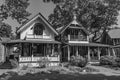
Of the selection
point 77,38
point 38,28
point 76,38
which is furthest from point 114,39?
point 38,28

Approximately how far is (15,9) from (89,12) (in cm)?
2477

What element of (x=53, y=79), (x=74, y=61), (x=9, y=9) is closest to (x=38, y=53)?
(x=74, y=61)

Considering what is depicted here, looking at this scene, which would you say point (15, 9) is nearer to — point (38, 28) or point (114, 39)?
point (38, 28)

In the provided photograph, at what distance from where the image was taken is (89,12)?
39750mm

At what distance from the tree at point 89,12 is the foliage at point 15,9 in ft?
56.8

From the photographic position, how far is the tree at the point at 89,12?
3928cm

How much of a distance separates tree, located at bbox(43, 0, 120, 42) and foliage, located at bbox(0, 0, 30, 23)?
17304 millimetres

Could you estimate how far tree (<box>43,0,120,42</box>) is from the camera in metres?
39.3

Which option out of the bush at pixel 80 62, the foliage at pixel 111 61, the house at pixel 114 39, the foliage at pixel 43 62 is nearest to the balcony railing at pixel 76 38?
the foliage at pixel 111 61

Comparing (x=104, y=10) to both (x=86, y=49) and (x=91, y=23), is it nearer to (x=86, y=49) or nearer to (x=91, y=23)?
(x=91, y=23)

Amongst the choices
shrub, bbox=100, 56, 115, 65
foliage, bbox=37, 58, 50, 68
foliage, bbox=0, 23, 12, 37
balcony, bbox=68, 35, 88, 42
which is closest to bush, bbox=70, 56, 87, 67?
foliage, bbox=37, 58, 50, 68

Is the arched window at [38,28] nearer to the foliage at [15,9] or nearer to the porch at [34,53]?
the porch at [34,53]

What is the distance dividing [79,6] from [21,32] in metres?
25.4

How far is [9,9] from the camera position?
2245 cm
